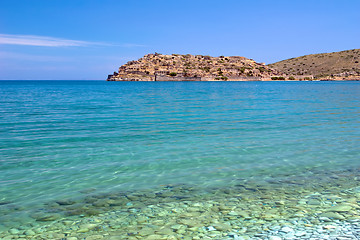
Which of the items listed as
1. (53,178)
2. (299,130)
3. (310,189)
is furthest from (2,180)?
(299,130)

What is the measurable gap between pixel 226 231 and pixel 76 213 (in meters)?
3.08

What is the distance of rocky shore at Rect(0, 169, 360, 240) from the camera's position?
19.1 ft

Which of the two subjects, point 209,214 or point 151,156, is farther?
point 151,156

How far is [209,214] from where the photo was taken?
6648 mm

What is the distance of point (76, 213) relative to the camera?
6762mm

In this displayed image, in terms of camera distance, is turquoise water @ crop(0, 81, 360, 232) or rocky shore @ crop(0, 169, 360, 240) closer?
rocky shore @ crop(0, 169, 360, 240)

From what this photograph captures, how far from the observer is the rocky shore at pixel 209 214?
5.82 m

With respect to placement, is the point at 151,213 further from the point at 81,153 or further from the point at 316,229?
the point at 81,153

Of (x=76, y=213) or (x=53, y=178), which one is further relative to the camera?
(x=53, y=178)

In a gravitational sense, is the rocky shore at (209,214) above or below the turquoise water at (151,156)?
below

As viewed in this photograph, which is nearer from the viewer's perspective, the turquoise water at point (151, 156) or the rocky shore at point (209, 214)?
the rocky shore at point (209, 214)

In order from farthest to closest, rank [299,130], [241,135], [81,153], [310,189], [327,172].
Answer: [299,130] → [241,135] → [81,153] → [327,172] → [310,189]

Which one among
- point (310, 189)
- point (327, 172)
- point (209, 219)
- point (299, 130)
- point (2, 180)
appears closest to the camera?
point (209, 219)

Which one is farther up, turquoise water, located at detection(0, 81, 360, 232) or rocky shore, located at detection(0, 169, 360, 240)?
turquoise water, located at detection(0, 81, 360, 232)
